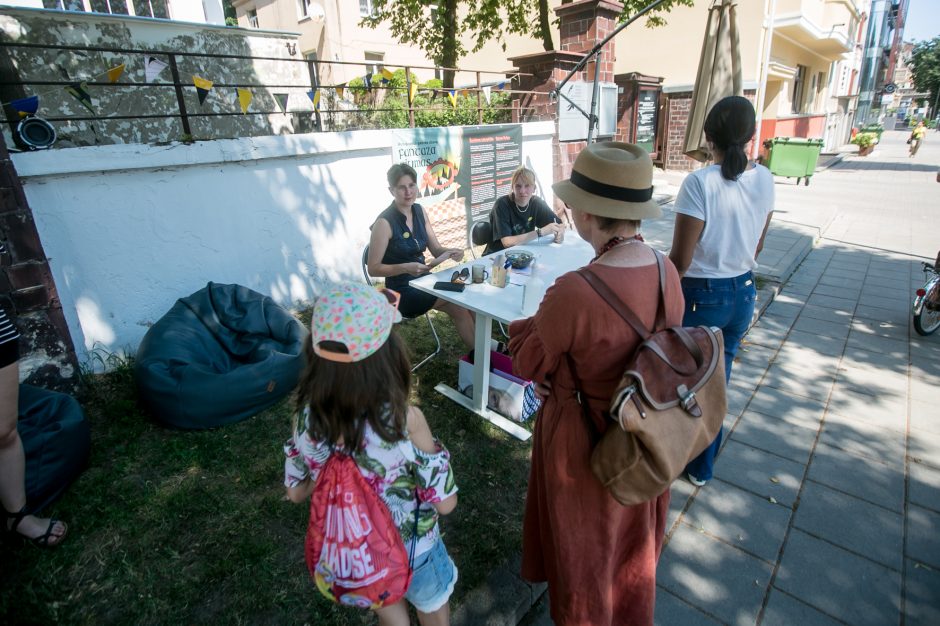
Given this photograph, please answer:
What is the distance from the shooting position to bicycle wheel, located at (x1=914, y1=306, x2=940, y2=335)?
14.2 feet

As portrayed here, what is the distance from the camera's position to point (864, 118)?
1638 inches

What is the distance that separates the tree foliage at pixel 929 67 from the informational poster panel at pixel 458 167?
67494 mm

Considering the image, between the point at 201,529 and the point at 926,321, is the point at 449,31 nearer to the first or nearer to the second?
the point at 926,321

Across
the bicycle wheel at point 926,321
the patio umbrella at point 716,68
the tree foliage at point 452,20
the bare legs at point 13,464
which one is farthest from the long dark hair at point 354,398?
the tree foliage at point 452,20

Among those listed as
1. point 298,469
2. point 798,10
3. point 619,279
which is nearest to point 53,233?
point 298,469

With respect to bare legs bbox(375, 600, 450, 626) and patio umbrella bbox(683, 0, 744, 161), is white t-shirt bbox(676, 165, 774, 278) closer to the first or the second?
patio umbrella bbox(683, 0, 744, 161)

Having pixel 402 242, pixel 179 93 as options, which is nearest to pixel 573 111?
pixel 402 242

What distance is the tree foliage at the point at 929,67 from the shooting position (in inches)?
1982

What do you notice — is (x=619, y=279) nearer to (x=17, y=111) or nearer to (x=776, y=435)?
(x=776, y=435)

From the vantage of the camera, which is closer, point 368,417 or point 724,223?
point 368,417

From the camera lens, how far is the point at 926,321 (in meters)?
4.36

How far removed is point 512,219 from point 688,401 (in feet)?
10.7

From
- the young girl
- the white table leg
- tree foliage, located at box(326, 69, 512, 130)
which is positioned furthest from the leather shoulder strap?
tree foliage, located at box(326, 69, 512, 130)

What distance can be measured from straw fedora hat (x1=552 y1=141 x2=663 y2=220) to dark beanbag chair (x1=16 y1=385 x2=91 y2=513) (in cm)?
278
